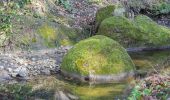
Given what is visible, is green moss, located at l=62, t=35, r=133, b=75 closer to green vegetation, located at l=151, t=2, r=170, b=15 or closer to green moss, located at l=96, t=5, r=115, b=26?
green moss, located at l=96, t=5, r=115, b=26

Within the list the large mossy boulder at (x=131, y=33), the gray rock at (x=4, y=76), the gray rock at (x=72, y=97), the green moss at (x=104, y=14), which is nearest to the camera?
the gray rock at (x=72, y=97)

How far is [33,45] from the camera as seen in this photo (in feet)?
44.5

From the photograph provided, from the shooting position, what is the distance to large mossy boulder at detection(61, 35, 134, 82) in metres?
10.8

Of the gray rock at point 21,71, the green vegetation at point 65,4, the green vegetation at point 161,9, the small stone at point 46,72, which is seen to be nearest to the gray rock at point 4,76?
the gray rock at point 21,71

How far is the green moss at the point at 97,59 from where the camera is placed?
10875 millimetres

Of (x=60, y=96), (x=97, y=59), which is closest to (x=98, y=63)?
(x=97, y=59)

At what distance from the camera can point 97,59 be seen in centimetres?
1114

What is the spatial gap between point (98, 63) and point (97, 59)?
172 mm

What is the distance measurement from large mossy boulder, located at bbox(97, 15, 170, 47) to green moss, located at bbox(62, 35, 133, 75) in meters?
3.59

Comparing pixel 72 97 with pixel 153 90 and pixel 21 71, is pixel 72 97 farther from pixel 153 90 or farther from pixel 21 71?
pixel 153 90

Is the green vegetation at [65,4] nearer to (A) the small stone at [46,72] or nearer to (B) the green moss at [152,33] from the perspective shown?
(B) the green moss at [152,33]

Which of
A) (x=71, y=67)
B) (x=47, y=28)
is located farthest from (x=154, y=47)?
(x=71, y=67)

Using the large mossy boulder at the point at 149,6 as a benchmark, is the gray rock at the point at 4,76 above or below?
below

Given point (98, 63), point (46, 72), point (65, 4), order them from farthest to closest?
point (65, 4)
point (46, 72)
point (98, 63)
